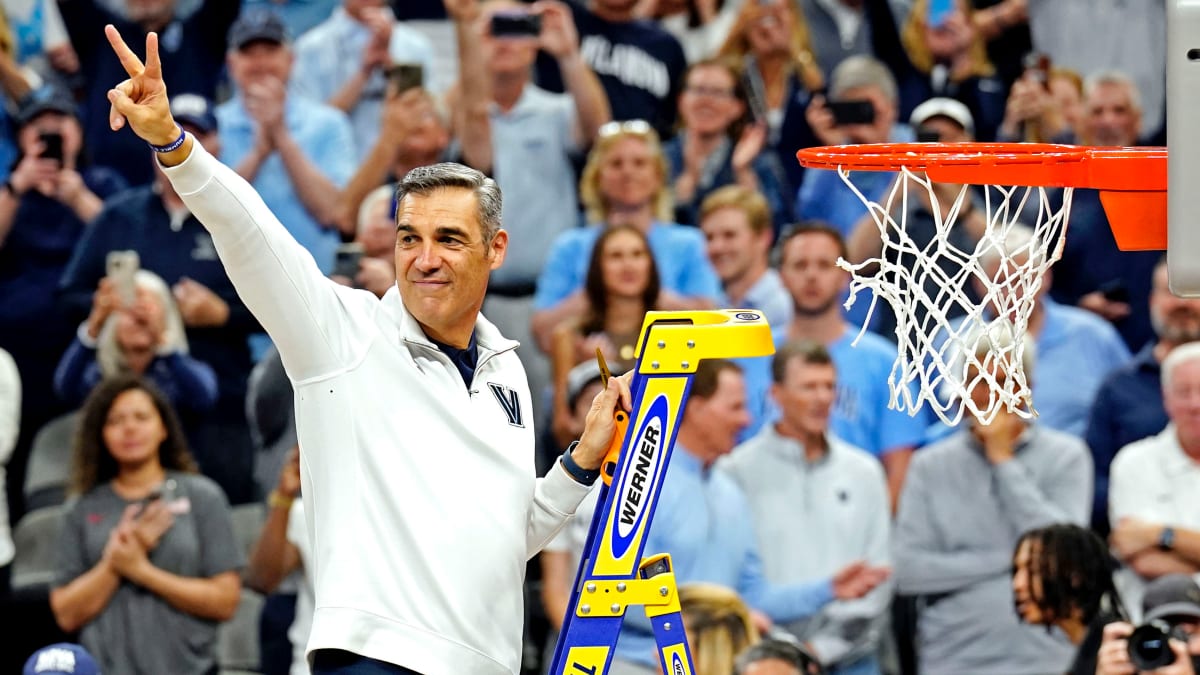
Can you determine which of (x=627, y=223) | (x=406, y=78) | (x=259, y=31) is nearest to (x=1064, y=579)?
(x=627, y=223)

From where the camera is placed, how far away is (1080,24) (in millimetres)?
10547

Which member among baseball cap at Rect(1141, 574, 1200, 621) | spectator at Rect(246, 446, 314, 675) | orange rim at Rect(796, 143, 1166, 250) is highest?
orange rim at Rect(796, 143, 1166, 250)

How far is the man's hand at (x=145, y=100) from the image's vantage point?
4.13 m

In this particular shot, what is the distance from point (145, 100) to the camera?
13.7ft

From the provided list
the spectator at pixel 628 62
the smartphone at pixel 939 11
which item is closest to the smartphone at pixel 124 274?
the spectator at pixel 628 62

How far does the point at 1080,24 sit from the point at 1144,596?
393 cm

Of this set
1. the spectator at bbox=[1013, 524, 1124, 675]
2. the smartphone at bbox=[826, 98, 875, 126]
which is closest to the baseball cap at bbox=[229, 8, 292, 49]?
the smartphone at bbox=[826, 98, 875, 126]

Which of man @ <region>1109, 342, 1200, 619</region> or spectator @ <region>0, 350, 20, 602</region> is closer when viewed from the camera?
spectator @ <region>0, 350, 20, 602</region>

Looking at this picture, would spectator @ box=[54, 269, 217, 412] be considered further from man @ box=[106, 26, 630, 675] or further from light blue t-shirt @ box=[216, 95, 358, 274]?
man @ box=[106, 26, 630, 675]

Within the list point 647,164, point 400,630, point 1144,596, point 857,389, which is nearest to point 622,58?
point 647,164

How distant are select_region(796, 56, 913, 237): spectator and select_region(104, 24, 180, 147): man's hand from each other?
244 inches

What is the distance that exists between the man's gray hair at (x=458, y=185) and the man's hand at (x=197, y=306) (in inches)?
192

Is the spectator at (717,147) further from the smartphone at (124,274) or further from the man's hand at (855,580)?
the smartphone at (124,274)

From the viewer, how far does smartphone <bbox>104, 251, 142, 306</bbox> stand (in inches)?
358
